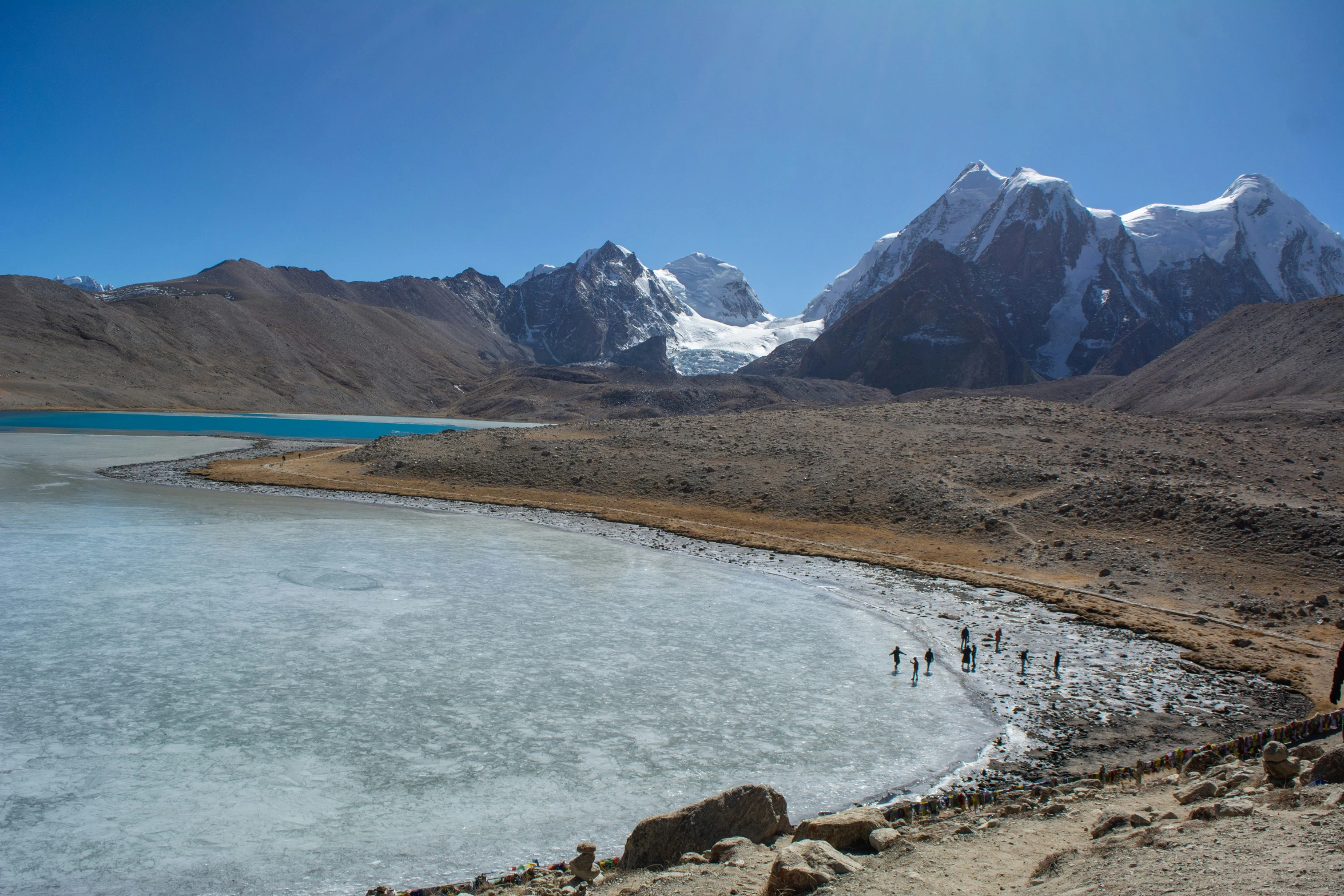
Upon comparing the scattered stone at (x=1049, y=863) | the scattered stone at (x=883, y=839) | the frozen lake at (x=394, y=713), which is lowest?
the frozen lake at (x=394, y=713)

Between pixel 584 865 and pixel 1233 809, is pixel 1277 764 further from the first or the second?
pixel 584 865

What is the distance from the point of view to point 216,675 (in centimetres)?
1608

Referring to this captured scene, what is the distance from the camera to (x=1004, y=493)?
43312 millimetres

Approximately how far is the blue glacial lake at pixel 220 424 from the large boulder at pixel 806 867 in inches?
2954

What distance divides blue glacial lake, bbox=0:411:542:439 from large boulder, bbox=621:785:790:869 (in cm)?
7304

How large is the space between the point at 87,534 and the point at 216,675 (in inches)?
811

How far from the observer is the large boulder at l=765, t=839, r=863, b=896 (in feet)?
24.2

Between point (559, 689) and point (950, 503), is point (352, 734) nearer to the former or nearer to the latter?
point (559, 689)

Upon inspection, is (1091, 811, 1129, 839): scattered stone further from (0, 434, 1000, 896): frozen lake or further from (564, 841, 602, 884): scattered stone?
(564, 841, 602, 884): scattered stone

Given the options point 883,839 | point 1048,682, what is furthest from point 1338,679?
point 883,839

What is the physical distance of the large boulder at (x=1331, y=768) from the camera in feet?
30.1

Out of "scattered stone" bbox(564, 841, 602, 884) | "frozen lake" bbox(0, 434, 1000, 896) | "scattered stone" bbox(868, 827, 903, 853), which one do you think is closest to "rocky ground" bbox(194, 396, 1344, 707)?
"frozen lake" bbox(0, 434, 1000, 896)

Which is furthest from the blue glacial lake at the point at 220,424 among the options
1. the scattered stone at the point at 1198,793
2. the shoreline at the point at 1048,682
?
the scattered stone at the point at 1198,793

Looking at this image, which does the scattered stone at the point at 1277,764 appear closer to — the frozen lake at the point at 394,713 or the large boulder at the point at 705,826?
the frozen lake at the point at 394,713
